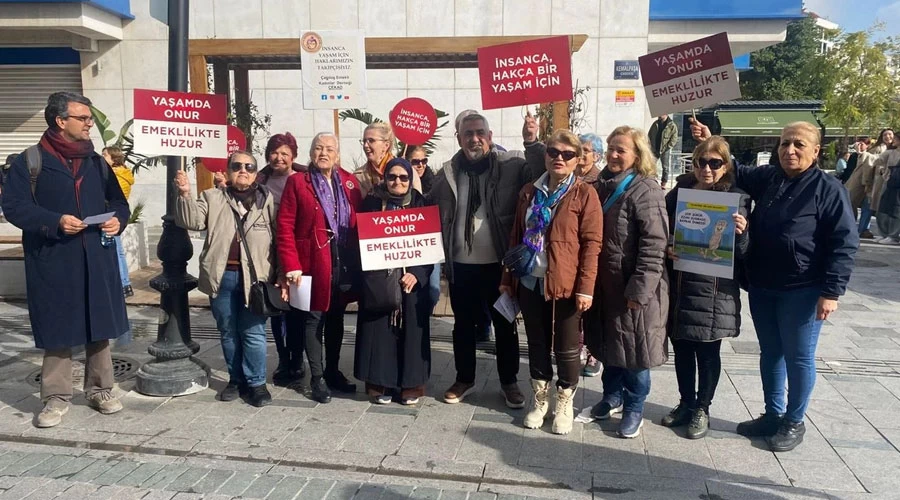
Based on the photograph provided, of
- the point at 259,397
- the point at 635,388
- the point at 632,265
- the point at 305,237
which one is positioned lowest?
the point at 259,397

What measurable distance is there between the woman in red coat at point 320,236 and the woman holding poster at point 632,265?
1.75 m

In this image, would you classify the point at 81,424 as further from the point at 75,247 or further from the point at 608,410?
the point at 608,410

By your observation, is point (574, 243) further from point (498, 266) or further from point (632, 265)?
point (498, 266)

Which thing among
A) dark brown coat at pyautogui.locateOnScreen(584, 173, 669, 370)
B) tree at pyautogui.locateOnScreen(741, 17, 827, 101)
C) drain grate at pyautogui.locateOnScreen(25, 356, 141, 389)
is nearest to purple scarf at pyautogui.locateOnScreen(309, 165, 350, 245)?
dark brown coat at pyautogui.locateOnScreen(584, 173, 669, 370)

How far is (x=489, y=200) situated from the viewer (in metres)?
4.57

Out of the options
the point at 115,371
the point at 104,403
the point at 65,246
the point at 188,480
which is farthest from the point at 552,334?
the point at 115,371

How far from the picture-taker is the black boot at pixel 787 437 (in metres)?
4.04

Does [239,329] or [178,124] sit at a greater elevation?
[178,124]

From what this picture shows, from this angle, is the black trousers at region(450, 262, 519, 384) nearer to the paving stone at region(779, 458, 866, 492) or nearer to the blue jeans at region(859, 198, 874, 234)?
the paving stone at region(779, 458, 866, 492)

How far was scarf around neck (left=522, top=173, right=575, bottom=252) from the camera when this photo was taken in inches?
161

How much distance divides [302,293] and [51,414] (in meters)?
1.77

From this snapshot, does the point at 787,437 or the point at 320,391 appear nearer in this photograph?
the point at 787,437

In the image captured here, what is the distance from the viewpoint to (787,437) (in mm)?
4059

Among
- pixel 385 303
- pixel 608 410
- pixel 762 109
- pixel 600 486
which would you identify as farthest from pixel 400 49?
pixel 762 109
